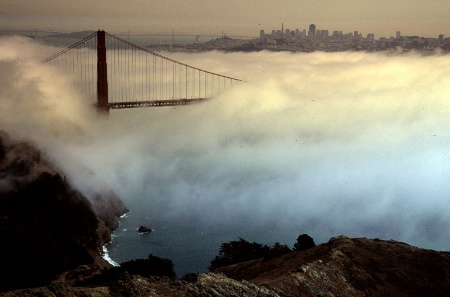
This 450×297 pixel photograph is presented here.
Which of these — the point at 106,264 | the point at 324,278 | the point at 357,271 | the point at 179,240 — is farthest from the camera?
the point at 179,240

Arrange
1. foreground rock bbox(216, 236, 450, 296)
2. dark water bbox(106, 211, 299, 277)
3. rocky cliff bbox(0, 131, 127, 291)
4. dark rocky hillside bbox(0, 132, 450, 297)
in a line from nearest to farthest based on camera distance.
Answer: dark rocky hillside bbox(0, 132, 450, 297), foreground rock bbox(216, 236, 450, 296), rocky cliff bbox(0, 131, 127, 291), dark water bbox(106, 211, 299, 277)

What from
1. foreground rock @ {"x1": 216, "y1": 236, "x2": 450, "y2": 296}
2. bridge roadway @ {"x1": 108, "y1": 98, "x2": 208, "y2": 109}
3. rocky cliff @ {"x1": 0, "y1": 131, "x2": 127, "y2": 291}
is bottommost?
rocky cliff @ {"x1": 0, "y1": 131, "x2": 127, "y2": 291}

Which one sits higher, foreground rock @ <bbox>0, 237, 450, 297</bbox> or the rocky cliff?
foreground rock @ <bbox>0, 237, 450, 297</bbox>

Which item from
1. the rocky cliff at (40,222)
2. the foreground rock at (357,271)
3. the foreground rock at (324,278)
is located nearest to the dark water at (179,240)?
the rocky cliff at (40,222)

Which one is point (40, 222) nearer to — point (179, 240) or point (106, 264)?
point (106, 264)

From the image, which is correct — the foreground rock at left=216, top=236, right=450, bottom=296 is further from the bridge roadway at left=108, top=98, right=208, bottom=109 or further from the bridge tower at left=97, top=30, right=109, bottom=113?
the bridge tower at left=97, top=30, right=109, bottom=113

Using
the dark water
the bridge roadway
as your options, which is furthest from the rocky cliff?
the bridge roadway

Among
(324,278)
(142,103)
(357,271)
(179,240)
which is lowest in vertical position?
(179,240)

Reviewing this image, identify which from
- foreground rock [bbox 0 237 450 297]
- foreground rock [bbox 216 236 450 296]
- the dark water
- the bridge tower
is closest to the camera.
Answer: foreground rock [bbox 0 237 450 297]

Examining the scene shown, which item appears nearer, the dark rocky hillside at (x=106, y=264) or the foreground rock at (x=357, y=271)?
the dark rocky hillside at (x=106, y=264)

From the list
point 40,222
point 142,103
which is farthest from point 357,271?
point 142,103

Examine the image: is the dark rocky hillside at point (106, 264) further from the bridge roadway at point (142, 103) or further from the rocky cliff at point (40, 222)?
the bridge roadway at point (142, 103)

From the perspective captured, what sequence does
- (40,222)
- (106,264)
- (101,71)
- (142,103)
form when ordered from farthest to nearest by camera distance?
(142,103) → (101,71) → (40,222) → (106,264)

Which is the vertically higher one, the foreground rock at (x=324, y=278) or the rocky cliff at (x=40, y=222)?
the foreground rock at (x=324, y=278)
